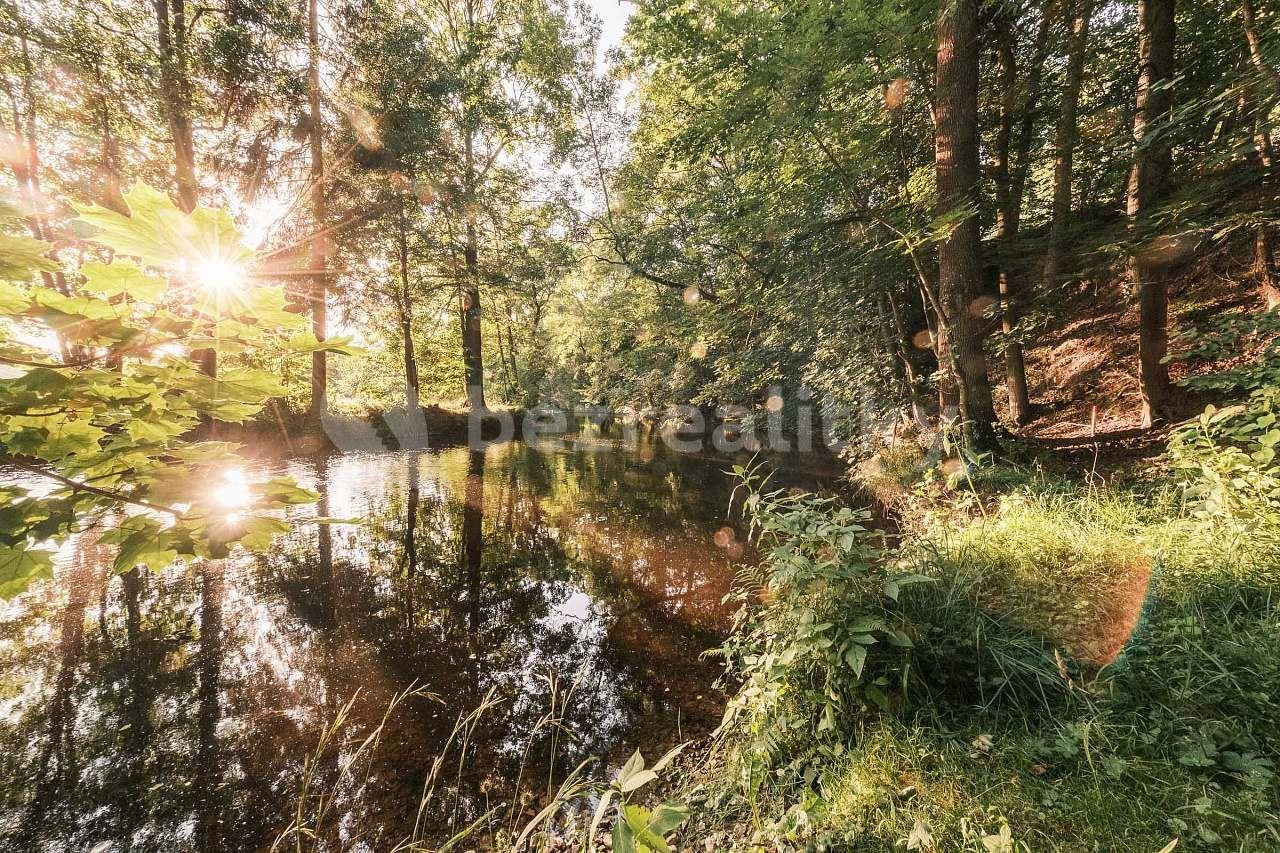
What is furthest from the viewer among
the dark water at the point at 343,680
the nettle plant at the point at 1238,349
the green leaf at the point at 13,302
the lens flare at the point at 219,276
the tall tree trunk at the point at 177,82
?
the tall tree trunk at the point at 177,82

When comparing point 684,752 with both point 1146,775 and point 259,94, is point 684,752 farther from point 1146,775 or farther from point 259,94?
point 259,94

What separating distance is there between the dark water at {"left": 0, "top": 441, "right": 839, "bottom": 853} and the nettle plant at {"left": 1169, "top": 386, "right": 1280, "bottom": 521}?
3552mm

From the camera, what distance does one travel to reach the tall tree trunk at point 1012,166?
561 cm

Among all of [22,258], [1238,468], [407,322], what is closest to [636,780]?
[22,258]

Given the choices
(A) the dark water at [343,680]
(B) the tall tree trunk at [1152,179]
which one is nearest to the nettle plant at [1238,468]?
(B) the tall tree trunk at [1152,179]

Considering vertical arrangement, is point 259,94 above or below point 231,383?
above

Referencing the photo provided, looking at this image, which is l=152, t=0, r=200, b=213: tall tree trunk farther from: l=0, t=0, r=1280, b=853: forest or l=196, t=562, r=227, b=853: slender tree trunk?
l=196, t=562, r=227, b=853: slender tree trunk

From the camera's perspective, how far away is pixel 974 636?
238 centimetres

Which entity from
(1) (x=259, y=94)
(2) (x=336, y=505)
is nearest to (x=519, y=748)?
(2) (x=336, y=505)

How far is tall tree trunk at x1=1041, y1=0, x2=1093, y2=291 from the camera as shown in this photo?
4.96 metres

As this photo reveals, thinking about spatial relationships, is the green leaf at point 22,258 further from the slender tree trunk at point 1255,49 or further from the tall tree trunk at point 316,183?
the tall tree trunk at point 316,183

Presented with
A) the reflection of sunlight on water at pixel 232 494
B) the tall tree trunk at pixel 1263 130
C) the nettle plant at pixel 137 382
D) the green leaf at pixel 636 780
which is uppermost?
the tall tree trunk at pixel 1263 130

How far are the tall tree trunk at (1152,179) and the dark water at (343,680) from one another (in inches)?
196

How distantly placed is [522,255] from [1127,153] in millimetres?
16823
